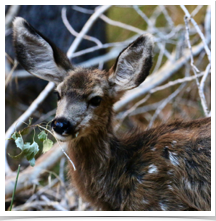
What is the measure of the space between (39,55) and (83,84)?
665mm

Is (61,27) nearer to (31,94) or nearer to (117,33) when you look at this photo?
(31,94)

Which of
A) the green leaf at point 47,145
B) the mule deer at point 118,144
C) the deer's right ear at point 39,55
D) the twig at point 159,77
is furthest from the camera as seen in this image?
the twig at point 159,77

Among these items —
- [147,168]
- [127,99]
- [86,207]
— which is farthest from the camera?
[127,99]

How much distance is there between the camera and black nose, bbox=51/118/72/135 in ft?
10.3

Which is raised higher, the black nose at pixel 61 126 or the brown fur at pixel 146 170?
the black nose at pixel 61 126

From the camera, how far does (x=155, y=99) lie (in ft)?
27.7

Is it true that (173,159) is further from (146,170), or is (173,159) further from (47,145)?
(47,145)

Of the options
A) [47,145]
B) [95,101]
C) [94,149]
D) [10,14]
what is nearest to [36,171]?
[94,149]

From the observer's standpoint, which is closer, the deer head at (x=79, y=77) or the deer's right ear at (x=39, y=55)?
the deer head at (x=79, y=77)

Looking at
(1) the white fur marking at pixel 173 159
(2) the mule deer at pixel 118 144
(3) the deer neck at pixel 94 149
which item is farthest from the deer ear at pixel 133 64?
(1) the white fur marking at pixel 173 159

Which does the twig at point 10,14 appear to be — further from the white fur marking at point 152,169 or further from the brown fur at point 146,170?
the white fur marking at point 152,169

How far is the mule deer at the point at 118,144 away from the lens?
344 centimetres

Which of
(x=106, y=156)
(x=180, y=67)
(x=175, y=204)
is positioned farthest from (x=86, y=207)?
(x=180, y=67)

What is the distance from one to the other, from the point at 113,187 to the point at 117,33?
19.3ft
